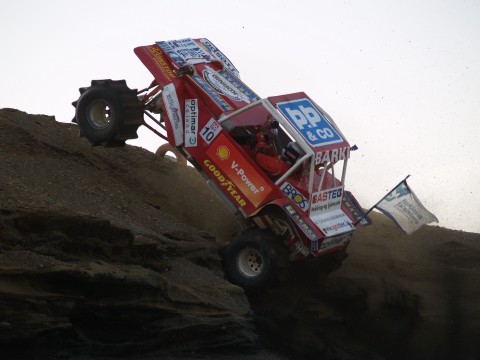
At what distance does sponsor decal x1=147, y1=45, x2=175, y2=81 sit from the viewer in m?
13.5

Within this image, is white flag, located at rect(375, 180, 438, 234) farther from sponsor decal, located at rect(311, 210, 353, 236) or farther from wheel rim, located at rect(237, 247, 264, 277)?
wheel rim, located at rect(237, 247, 264, 277)

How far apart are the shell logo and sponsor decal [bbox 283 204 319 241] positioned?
1074 mm

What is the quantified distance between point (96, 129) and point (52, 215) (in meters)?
3.63

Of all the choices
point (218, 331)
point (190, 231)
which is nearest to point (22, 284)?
point (218, 331)

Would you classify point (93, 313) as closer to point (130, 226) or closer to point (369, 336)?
point (130, 226)

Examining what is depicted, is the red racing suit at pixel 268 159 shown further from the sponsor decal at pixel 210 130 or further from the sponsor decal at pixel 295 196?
the sponsor decal at pixel 210 130

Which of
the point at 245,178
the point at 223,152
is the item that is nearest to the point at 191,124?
the point at 223,152

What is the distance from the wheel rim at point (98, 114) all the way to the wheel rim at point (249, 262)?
2.68 metres

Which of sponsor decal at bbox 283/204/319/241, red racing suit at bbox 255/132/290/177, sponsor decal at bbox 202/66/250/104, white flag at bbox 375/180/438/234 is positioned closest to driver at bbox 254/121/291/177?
red racing suit at bbox 255/132/290/177

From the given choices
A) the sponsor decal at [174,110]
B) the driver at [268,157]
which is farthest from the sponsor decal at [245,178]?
the sponsor decal at [174,110]

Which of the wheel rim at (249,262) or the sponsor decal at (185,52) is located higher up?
the sponsor decal at (185,52)

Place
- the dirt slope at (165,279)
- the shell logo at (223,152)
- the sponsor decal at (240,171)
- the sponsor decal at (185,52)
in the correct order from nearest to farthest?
1. the dirt slope at (165,279)
2. the sponsor decal at (240,171)
3. the shell logo at (223,152)
4. the sponsor decal at (185,52)

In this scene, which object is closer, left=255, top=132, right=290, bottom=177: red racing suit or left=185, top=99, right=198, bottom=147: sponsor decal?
left=255, top=132, right=290, bottom=177: red racing suit

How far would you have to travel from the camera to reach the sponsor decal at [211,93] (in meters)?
13.2
